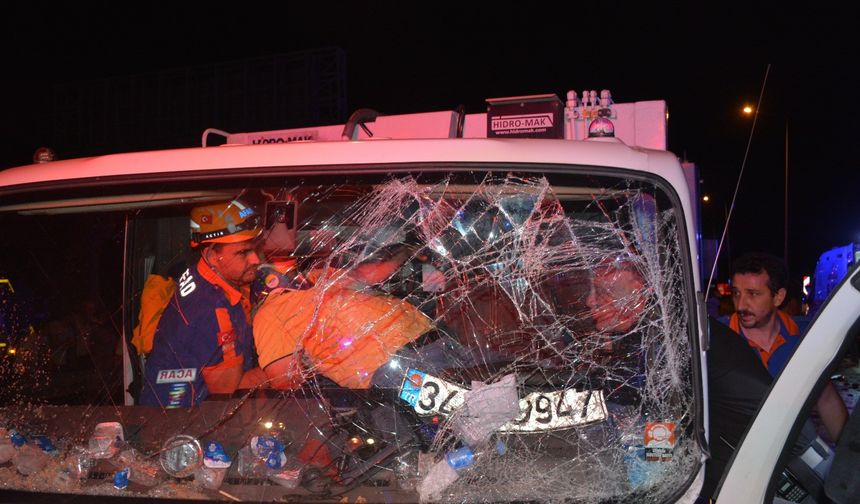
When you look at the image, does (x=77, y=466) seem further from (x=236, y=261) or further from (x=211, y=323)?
(x=236, y=261)

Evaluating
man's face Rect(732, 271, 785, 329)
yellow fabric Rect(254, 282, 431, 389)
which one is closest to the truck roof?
yellow fabric Rect(254, 282, 431, 389)

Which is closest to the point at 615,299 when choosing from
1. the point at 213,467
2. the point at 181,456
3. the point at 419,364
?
the point at 419,364

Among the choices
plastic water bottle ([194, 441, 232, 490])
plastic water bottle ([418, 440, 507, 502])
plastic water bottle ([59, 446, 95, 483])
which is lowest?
plastic water bottle ([59, 446, 95, 483])

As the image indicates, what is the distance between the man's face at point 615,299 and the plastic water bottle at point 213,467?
51.6 inches

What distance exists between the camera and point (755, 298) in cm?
342

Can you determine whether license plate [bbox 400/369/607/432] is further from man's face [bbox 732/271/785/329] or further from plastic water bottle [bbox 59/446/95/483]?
man's face [bbox 732/271/785/329]

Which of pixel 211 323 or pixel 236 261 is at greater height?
pixel 236 261

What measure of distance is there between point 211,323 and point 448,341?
1.01 meters

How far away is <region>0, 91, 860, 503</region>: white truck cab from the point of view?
2.13 m

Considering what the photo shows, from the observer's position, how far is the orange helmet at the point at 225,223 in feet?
8.45

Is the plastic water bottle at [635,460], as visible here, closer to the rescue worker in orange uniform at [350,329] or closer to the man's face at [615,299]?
the man's face at [615,299]

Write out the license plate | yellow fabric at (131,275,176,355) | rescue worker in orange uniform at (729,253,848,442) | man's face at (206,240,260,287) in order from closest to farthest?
the license plate, man's face at (206,240,260,287), yellow fabric at (131,275,176,355), rescue worker in orange uniform at (729,253,848,442)

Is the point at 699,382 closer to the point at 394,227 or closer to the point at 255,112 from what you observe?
the point at 394,227

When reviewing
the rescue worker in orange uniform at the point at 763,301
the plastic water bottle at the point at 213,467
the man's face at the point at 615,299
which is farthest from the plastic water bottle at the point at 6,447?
the rescue worker in orange uniform at the point at 763,301
